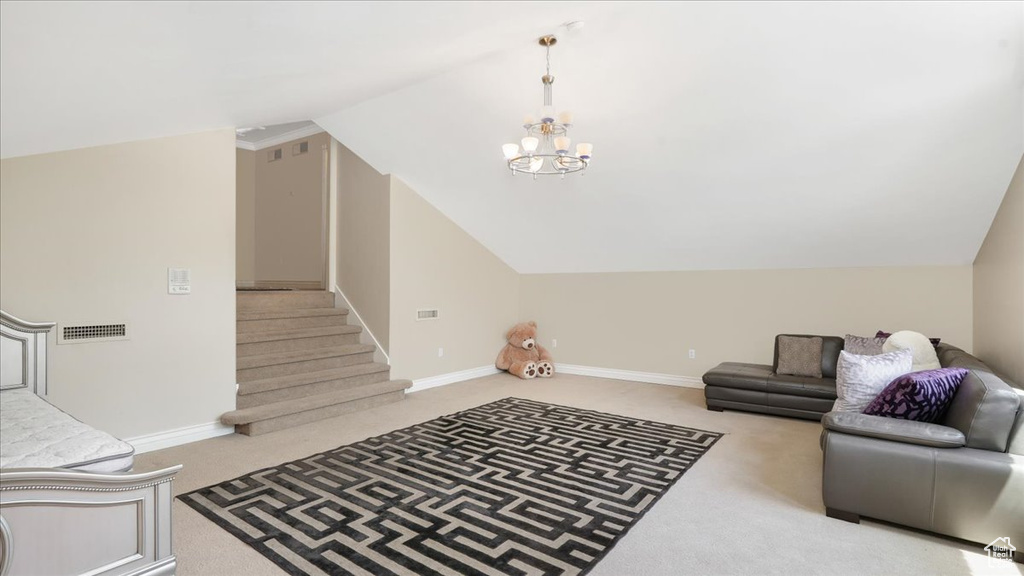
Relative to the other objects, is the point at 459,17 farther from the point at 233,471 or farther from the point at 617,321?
the point at 617,321

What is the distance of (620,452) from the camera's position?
391cm

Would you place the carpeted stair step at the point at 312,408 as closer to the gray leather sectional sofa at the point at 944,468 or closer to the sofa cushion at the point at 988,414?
the gray leather sectional sofa at the point at 944,468

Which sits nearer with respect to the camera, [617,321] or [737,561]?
[737,561]

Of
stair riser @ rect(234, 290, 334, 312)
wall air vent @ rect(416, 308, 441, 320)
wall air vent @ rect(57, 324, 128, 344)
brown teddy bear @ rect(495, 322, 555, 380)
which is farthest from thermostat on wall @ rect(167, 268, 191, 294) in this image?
brown teddy bear @ rect(495, 322, 555, 380)

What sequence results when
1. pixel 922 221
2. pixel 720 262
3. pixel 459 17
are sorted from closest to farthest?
pixel 459 17, pixel 922 221, pixel 720 262

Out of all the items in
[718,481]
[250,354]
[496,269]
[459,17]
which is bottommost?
[718,481]

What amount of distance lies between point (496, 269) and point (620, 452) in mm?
4039

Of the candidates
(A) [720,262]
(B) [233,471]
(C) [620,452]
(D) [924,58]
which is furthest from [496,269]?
(D) [924,58]

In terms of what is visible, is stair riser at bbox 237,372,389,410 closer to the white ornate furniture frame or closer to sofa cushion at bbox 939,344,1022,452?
the white ornate furniture frame

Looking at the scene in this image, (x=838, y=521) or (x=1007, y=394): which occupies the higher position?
(x=1007, y=394)

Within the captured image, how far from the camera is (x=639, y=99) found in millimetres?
3973

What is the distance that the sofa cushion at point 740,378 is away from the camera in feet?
16.5

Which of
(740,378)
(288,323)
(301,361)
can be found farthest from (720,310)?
A: (288,323)

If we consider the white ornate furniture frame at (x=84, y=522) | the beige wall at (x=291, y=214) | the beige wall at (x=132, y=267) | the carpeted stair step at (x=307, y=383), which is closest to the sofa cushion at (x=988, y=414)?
the white ornate furniture frame at (x=84, y=522)
